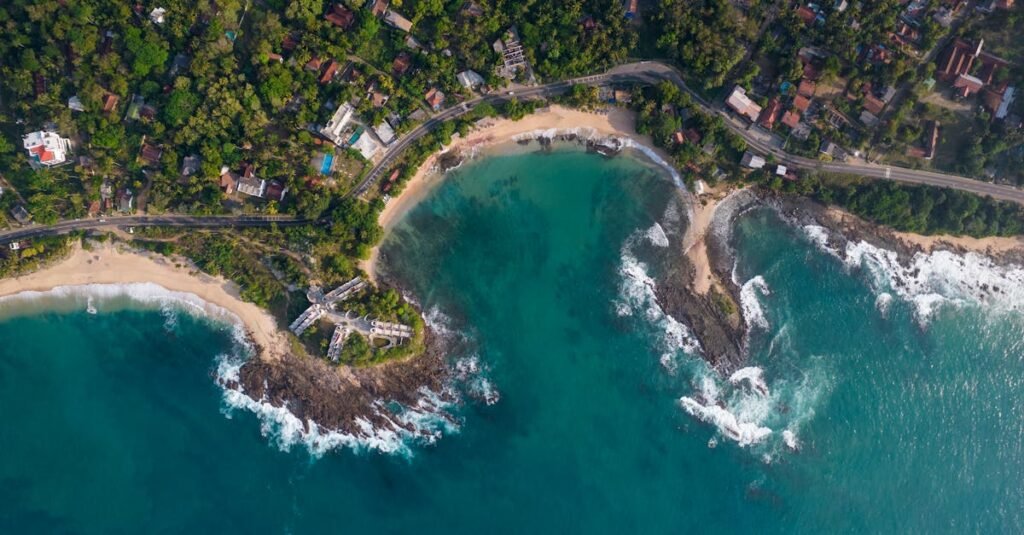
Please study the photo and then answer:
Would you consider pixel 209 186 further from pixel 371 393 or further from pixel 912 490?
pixel 912 490

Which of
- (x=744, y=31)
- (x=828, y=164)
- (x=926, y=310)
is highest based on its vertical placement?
(x=744, y=31)

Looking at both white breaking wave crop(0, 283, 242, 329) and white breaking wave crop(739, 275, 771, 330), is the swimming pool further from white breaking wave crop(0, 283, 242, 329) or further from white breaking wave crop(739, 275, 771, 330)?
white breaking wave crop(739, 275, 771, 330)

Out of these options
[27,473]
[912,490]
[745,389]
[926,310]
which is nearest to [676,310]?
[745,389]

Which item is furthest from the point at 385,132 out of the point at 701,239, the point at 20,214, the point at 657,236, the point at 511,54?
the point at 20,214

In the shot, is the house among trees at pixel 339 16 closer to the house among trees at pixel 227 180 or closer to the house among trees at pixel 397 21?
the house among trees at pixel 397 21

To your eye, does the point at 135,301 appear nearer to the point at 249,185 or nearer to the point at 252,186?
the point at 249,185

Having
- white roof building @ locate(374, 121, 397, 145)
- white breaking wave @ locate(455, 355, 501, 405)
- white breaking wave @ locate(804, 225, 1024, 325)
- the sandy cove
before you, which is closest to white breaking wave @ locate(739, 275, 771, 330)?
white breaking wave @ locate(804, 225, 1024, 325)
